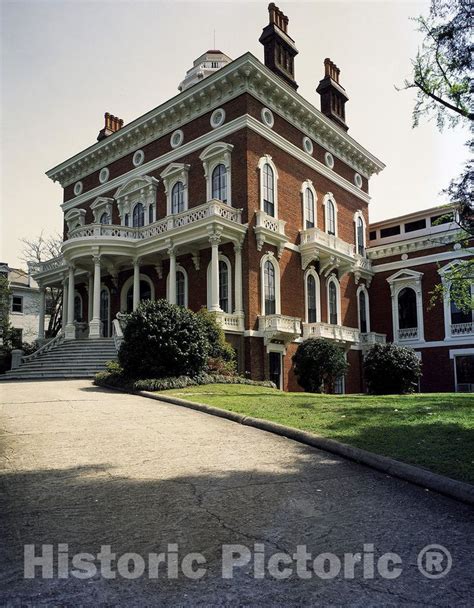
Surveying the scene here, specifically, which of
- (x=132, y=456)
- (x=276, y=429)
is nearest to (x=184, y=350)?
(x=276, y=429)

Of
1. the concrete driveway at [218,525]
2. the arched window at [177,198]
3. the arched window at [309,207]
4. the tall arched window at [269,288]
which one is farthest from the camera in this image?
the arched window at [309,207]

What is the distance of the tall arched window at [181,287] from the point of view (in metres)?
25.0

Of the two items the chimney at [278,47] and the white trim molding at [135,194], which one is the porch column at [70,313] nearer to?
the white trim molding at [135,194]

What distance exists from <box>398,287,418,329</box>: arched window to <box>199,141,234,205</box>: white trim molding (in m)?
12.9

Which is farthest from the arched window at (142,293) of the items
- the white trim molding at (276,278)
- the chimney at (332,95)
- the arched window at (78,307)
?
the chimney at (332,95)

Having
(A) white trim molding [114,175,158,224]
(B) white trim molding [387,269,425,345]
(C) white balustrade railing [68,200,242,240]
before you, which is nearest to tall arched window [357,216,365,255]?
(B) white trim molding [387,269,425,345]

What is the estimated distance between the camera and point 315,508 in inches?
181

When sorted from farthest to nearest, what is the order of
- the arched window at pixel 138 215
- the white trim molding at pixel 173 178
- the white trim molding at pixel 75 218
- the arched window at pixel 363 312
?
the white trim molding at pixel 75 218 < the arched window at pixel 363 312 < the arched window at pixel 138 215 < the white trim molding at pixel 173 178

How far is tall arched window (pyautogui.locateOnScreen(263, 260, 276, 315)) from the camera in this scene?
23000mm

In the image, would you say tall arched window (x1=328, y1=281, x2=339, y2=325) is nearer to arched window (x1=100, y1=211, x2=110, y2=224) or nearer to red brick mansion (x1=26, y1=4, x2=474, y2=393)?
red brick mansion (x1=26, y1=4, x2=474, y2=393)

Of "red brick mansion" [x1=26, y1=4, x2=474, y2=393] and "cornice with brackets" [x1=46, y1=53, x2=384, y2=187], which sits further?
"cornice with brackets" [x1=46, y1=53, x2=384, y2=187]

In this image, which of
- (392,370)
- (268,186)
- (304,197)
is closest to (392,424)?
(392,370)

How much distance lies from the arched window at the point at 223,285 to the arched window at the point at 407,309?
483 inches

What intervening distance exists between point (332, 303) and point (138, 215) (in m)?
11.7
